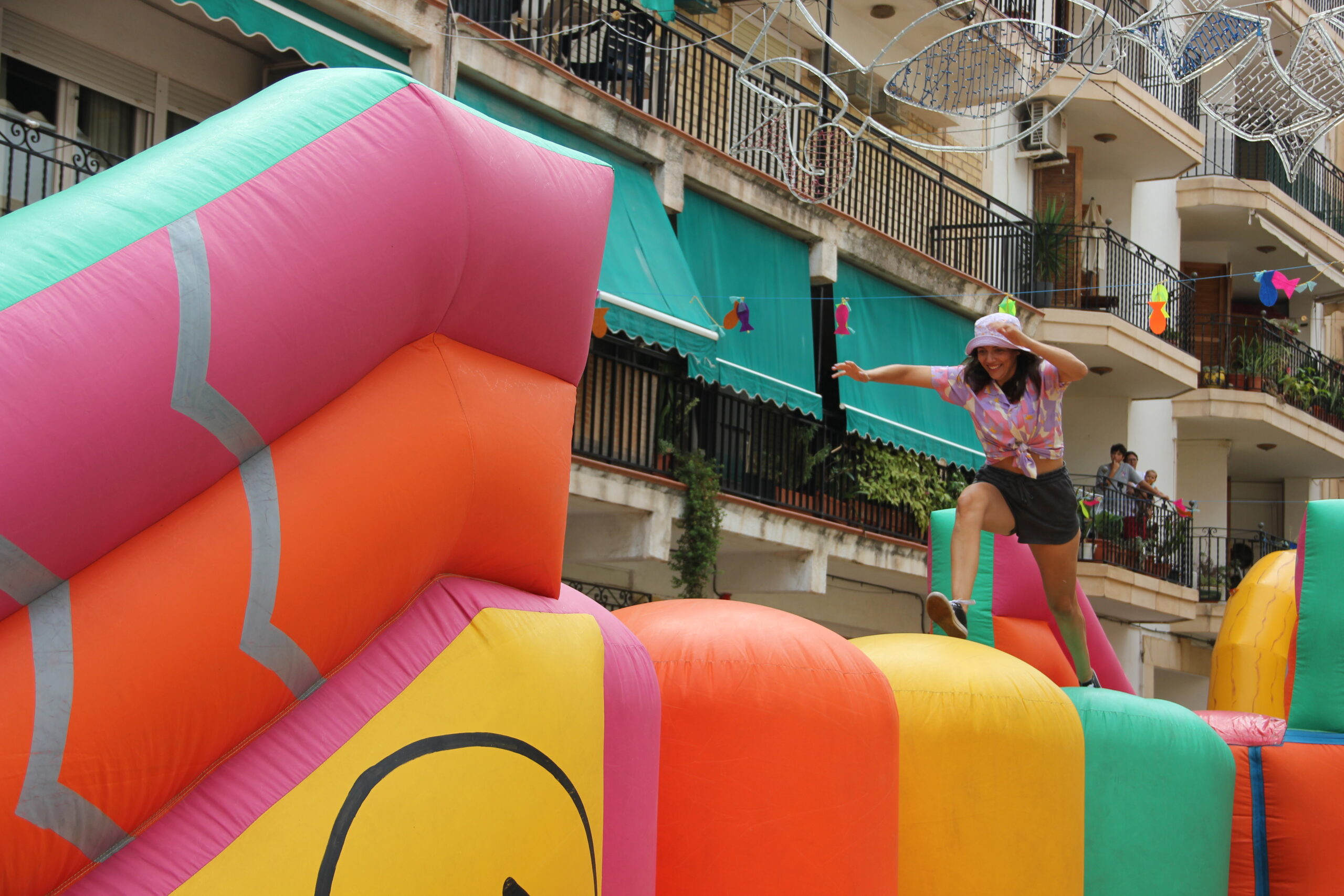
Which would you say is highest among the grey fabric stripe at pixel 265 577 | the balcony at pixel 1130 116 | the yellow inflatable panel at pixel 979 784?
the balcony at pixel 1130 116

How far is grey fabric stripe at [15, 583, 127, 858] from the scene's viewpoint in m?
2.65

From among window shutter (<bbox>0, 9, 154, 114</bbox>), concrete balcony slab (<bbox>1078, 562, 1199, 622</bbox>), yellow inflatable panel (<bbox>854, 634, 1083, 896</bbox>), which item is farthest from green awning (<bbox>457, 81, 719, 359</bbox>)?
concrete balcony slab (<bbox>1078, 562, 1199, 622</bbox>)

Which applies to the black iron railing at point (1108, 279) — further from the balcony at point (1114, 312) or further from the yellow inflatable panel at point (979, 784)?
the yellow inflatable panel at point (979, 784)

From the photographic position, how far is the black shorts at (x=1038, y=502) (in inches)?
275

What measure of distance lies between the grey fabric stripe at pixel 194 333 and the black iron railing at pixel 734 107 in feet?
27.2

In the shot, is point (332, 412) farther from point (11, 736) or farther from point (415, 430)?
Answer: point (11, 736)

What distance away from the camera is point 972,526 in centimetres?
684

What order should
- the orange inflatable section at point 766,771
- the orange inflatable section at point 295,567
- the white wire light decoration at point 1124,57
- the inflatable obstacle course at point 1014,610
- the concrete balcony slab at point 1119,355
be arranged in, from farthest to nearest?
the concrete balcony slab at point 1119,355 → the white wire light decoration at point 1124,57 → the inflatable obstacle course at point 1014,610 → the orange inflatable section at point 766,771 → the orange inflatable section at point 295,567

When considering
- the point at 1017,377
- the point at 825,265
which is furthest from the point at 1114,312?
the point at 1017,377

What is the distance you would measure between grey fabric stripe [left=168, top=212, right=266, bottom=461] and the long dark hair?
4.64 metres

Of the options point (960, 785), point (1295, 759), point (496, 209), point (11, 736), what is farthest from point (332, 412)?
point (1295, 759)

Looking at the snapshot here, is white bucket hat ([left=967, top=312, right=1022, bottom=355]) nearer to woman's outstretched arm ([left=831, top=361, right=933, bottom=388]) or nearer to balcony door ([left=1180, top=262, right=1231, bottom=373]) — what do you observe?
woman's outstretched arm ([left=831, top=361, right=933, bottom=388])

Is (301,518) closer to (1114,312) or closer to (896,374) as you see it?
(896,374)

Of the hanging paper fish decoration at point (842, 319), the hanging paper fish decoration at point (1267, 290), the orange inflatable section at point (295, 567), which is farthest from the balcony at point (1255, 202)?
the orange inflatable section at point (295, 567)
